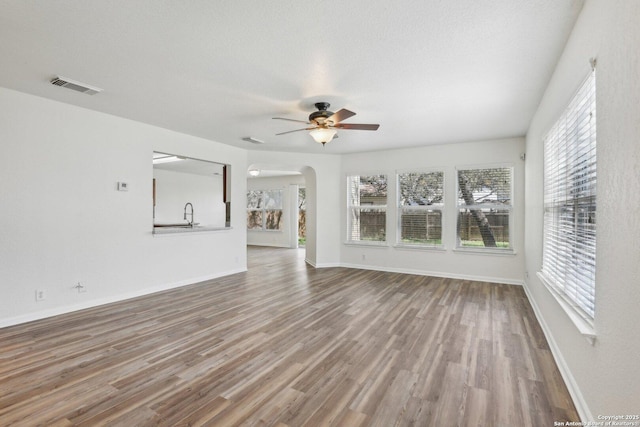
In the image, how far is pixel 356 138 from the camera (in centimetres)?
557

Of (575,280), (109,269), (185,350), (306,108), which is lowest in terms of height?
(185,350)

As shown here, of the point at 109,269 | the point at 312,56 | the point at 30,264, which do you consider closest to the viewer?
the point at 312,56

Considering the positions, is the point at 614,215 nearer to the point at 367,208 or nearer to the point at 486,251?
the point at 486,251

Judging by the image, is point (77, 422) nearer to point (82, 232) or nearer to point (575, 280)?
point (82, 232)

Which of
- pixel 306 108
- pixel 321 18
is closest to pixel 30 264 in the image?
pixel 306 108

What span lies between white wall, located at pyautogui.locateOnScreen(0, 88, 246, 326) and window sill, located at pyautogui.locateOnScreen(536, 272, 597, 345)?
204 inches

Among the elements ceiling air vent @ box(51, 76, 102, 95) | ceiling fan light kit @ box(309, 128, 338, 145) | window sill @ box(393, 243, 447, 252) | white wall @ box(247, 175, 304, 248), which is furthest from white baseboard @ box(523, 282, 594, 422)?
white wall @ box(247, 175, 304, 248)

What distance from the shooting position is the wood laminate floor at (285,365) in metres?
1.97

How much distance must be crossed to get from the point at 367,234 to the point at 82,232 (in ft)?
16.8

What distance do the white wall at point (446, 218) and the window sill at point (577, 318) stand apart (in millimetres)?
2885

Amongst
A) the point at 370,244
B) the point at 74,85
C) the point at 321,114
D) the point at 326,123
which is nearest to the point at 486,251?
the point at 370,244

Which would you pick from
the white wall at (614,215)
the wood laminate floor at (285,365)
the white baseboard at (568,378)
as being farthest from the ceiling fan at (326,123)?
the white baseboard at (568,378)

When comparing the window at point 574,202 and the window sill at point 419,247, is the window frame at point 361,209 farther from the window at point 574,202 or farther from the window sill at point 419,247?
the window at point 574,202

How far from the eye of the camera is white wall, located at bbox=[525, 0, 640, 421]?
131 centimetres
